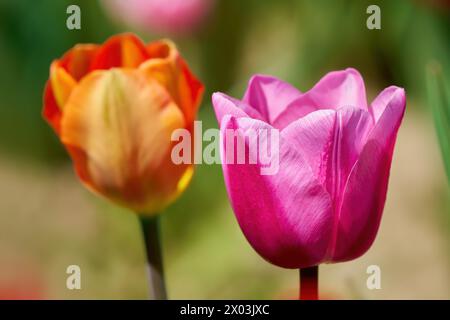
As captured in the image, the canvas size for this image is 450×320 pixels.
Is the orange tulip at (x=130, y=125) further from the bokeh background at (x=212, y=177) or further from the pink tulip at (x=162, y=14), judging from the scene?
the pink tulip at (x=162, y=14)

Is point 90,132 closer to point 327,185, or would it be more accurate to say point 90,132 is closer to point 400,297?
point 327,185

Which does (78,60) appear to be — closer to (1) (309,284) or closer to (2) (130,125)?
(2) (130,125)

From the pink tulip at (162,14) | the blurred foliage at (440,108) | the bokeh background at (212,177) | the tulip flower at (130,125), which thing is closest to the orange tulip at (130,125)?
the tulip flower at (130,125)

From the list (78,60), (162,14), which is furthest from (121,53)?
(162,14)

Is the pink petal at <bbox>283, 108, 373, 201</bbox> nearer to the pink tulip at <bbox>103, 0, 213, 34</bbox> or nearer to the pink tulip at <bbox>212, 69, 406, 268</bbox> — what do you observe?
the pink tulip at <bbox>212, 69, 406, 268</bbox>

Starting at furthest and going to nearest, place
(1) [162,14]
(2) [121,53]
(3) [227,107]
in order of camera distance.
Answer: (1) [162,14] < (2) [121,53] < (3) [227,107]
